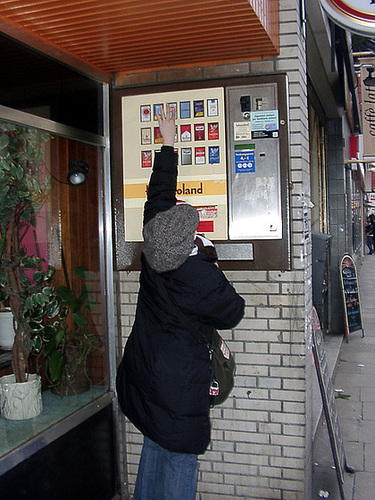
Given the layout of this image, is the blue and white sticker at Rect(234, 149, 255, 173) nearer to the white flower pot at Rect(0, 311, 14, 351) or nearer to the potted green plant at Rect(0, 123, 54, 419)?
the potted green plant at Rect(0, 123, 54, 419)

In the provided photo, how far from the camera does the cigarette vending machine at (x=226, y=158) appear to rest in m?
3.45

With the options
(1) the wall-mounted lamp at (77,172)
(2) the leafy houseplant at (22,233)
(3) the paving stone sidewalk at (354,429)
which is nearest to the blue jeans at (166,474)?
(2) the leafy houseplant at (22,233)

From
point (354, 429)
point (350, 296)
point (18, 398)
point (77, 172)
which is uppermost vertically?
point (77, 172)

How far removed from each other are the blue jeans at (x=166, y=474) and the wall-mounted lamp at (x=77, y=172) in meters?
1.71

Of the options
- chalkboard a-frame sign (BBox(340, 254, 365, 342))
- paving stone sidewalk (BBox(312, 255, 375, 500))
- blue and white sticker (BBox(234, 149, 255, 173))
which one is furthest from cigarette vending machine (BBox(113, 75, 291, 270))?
chalkboard a-frame sign (BBox(340, 254, 365, 342))

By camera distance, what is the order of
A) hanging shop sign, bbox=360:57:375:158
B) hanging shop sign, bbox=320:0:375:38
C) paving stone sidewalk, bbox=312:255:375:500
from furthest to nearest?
Answer: 1. hanging shop sign, bbox=360:57:375:158
2. paving stone sidewalk, bbox=312:255:375:500
3. hanging shop sign, bbox=320:0:375:38

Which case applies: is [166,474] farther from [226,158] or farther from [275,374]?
[226,158]

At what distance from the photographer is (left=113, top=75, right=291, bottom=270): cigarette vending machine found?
345cm

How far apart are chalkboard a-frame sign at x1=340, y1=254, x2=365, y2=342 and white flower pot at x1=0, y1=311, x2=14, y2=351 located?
634cm

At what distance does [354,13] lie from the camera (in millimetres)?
3805

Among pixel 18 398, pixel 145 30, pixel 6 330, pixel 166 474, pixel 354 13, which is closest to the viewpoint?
pixel 166 474

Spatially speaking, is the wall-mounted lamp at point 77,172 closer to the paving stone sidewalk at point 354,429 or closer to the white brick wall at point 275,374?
the white brick wall at point 275,374

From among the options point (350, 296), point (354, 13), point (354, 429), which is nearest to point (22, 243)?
point (354, 13)

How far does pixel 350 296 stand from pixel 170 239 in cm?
684
